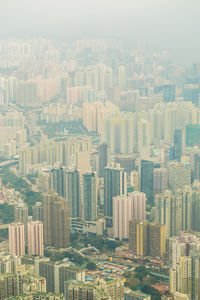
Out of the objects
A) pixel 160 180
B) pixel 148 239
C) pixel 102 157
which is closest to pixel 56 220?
pixel 148 239

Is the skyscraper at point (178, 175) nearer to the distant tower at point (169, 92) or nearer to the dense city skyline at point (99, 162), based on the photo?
the dense city skyline at point (99, 162)

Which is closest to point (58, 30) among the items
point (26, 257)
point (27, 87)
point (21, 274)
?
point (27, 87)

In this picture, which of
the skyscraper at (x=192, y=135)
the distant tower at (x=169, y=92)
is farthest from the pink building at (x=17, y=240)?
the distant tower at (x=169, y=92)

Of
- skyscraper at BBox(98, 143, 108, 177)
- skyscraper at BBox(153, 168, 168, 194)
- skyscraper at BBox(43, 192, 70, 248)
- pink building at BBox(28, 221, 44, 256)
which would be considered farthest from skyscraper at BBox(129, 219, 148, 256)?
skyscraper at BBox(98, 143, 108, 177)

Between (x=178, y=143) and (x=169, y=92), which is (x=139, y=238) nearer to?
(x=178, y=143)

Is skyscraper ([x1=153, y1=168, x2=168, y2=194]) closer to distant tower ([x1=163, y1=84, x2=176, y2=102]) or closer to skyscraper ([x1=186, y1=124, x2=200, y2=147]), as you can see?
skyscraper ([x1=186, y1=124, x2=200, y2=147])
